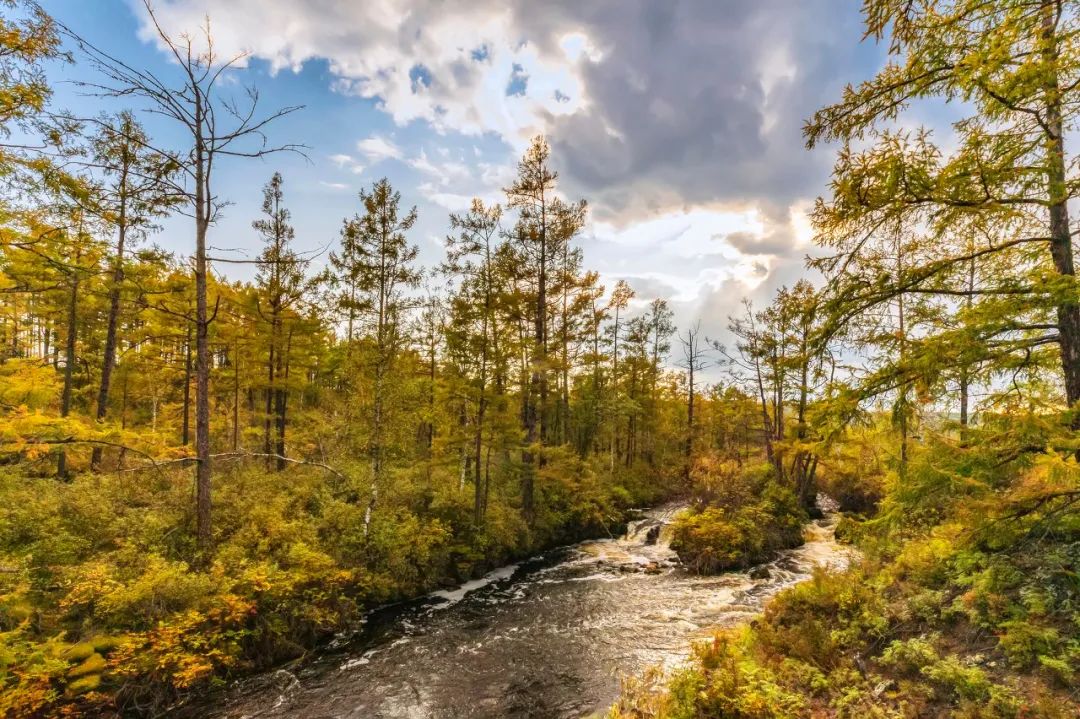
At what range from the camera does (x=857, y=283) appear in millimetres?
→ 5828

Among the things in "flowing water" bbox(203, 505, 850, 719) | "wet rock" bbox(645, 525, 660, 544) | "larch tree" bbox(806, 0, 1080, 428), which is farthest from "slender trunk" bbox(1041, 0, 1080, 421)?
"wet rock" bbox(645, 525, 660, 544)

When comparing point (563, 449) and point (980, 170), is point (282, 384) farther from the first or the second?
point (980, 170)

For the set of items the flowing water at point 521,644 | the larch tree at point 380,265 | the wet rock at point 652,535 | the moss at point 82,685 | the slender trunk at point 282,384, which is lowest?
the wet rock at point 652,535

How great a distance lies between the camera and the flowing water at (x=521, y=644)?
8375 millimetres

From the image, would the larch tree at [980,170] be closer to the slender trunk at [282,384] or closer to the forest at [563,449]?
the forest at [563,449]

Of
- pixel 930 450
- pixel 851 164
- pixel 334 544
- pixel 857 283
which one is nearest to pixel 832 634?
pixel 930 450

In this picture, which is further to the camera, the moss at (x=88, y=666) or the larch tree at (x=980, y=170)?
the moss at (x=88, y=666)

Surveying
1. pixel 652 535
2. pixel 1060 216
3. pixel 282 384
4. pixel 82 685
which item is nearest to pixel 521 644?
pixel 82 685

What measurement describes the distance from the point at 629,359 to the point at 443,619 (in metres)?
23.1

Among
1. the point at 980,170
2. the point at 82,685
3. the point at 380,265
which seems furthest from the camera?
the point at 380,265

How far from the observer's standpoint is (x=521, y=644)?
10.8 meters

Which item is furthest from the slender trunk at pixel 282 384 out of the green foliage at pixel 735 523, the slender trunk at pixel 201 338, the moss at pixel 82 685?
the green foliage at pixel 735 523

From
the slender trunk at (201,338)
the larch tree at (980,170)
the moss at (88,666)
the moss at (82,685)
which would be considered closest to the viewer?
the larch tree at (980,170)

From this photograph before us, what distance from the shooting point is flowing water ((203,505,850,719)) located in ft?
27.5
